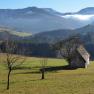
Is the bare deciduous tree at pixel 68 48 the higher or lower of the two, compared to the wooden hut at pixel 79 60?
higher

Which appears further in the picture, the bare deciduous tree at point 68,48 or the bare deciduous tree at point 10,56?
the bare deciduous tree at point 68,48

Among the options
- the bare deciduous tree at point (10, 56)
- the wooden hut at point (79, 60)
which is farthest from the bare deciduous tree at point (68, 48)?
the bare deciduous tree at point (10, 56)

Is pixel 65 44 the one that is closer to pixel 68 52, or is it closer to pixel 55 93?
pixel 68 52

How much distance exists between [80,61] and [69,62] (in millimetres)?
3372

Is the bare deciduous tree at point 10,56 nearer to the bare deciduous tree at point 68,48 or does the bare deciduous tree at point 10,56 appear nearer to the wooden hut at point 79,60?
the bare deciduous tree at point 68,48

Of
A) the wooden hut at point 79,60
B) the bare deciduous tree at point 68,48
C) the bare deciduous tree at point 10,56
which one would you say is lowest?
the wooden hut at point 79,60

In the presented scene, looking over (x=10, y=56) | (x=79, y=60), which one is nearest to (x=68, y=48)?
(x=79, y=60)

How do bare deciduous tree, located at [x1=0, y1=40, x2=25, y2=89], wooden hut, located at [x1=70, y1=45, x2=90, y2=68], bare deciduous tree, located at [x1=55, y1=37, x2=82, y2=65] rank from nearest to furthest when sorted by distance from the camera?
bare deciduous tree, located at [x1=0, y1=40, x2=25, y2=89] → wooden hut, located at [x1=70, y1=45, x2=90, y2=68] → bare deciduous tree, located at [x1=55, y1=37, x2=82, y2=65]

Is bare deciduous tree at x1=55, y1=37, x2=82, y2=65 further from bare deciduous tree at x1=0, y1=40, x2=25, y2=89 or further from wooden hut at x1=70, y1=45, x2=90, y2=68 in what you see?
bare deciduous tree at x1=0, y1=40, x2=25, y2=89

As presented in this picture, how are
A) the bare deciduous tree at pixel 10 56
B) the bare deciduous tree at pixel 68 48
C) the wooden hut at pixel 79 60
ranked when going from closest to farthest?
the bare deciduous tree at pixel 10 56 < the wooden hut at pixel 79 60 < the bare deciduous tree at pixel 68 48

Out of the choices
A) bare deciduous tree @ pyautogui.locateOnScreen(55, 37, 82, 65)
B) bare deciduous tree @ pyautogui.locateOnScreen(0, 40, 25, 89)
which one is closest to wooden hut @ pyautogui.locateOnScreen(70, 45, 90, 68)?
bare deciduous tree @ pyautogui.locateOnScreen(55, 37, 82, 65)

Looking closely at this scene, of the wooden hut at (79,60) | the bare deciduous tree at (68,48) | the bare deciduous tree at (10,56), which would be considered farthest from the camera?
the bare deciduous tree at (68,48)

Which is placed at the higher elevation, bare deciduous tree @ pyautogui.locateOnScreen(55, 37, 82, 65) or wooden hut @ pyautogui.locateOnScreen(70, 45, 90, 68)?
bare deciduous tree @ pyautogui.locateOnScreen(55, 37, 82, 65)

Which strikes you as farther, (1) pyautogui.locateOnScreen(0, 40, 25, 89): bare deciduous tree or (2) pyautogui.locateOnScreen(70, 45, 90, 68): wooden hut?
(2) pyautogui.locateOnScreen(70, 45, 90, 68): wooden hut
